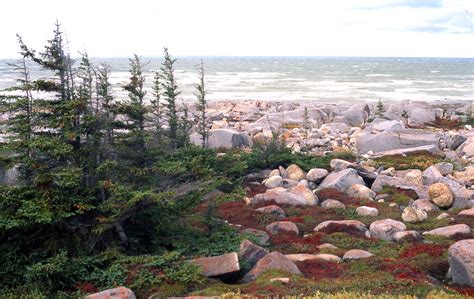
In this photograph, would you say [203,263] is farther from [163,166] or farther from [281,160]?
[281,160]

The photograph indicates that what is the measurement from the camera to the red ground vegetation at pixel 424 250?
14.7 metres

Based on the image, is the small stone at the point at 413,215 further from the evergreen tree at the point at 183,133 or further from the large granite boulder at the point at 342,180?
the evergreen tree at the point at 183,133

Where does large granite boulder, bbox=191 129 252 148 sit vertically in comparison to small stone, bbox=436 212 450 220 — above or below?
above

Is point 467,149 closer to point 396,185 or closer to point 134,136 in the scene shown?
point 396,185

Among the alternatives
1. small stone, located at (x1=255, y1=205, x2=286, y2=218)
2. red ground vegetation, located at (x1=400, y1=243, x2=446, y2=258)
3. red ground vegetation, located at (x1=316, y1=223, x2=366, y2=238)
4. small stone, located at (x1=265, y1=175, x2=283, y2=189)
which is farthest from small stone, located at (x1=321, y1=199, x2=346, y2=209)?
red ground vegetation, located at (x1=400, y1=243, x2=446, y2=258)

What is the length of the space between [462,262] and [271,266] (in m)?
4.73

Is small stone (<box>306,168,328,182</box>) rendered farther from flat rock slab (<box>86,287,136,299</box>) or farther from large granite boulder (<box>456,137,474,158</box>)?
flat rock slab (<box>86,287,136,299</box>)

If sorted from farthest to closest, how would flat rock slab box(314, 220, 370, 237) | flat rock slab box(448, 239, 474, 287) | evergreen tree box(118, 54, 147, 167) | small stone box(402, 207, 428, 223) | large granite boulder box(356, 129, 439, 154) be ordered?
large granite boulder box(356, 129, 439, 154) → small stone box(402, 207, 428, 223) → flat rock slab box(314, 220, 370, 237) → evergreen tree box(118, 54, 147, 167) → flat rock slab box(448, 239, 474, 287)

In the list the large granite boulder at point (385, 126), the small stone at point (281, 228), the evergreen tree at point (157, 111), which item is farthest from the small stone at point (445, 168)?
the evergreen tree at point (157, 111)

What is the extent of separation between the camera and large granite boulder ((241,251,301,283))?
12656 mm

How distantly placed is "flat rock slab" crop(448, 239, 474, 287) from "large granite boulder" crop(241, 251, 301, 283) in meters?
3.90

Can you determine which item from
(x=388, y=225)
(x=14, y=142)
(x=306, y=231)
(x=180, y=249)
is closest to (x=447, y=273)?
(x=388, y=225)

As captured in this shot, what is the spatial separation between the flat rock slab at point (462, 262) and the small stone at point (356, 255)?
244cm

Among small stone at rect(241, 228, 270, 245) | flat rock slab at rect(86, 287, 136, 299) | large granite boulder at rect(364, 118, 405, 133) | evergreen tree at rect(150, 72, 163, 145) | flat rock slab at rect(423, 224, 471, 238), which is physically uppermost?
evergreen tree at rect(150, 72, 163, 145)
